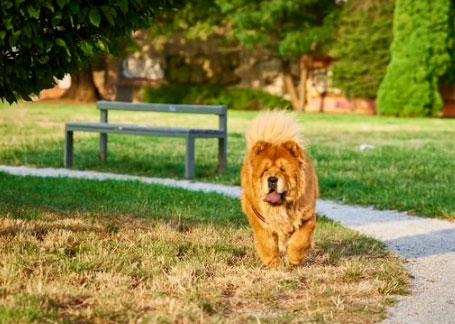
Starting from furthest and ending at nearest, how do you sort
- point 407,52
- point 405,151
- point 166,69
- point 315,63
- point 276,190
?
point 166,69, point 315,63, point 407,52, point 405,151, point 276,190

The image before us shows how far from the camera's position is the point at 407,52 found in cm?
3656

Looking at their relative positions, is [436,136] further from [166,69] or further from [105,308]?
[166,69]

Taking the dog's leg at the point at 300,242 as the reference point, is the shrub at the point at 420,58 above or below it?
above

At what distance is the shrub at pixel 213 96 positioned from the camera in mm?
42625

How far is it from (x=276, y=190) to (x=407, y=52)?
31.0 m

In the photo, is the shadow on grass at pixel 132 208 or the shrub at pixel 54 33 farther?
the shadow on grass at pixel 132 208

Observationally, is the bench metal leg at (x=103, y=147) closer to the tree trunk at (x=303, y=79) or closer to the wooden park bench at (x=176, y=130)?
the wooden park bench at (x=176, y=130)

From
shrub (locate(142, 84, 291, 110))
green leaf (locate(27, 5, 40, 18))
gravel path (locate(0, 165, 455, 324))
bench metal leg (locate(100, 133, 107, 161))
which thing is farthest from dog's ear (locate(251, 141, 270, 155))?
shrub (locate(142, 84, 291, 110))

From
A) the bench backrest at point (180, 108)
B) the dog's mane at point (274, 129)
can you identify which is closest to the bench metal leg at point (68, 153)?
the bench backrest at point (180, 108)

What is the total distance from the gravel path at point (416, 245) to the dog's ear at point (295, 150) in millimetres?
1216

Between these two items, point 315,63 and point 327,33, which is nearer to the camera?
point 327,33

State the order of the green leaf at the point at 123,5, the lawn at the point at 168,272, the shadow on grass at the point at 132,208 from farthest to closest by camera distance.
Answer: the shadow on grass at the point at 132,208 → the green leaf at the point at 123,5 → the lawn at the point at 168,272

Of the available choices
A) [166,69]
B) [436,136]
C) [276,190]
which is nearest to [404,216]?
[276,190]

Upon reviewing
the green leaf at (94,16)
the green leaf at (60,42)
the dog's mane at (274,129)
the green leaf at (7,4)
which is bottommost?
the dog's mane at (274,129)
